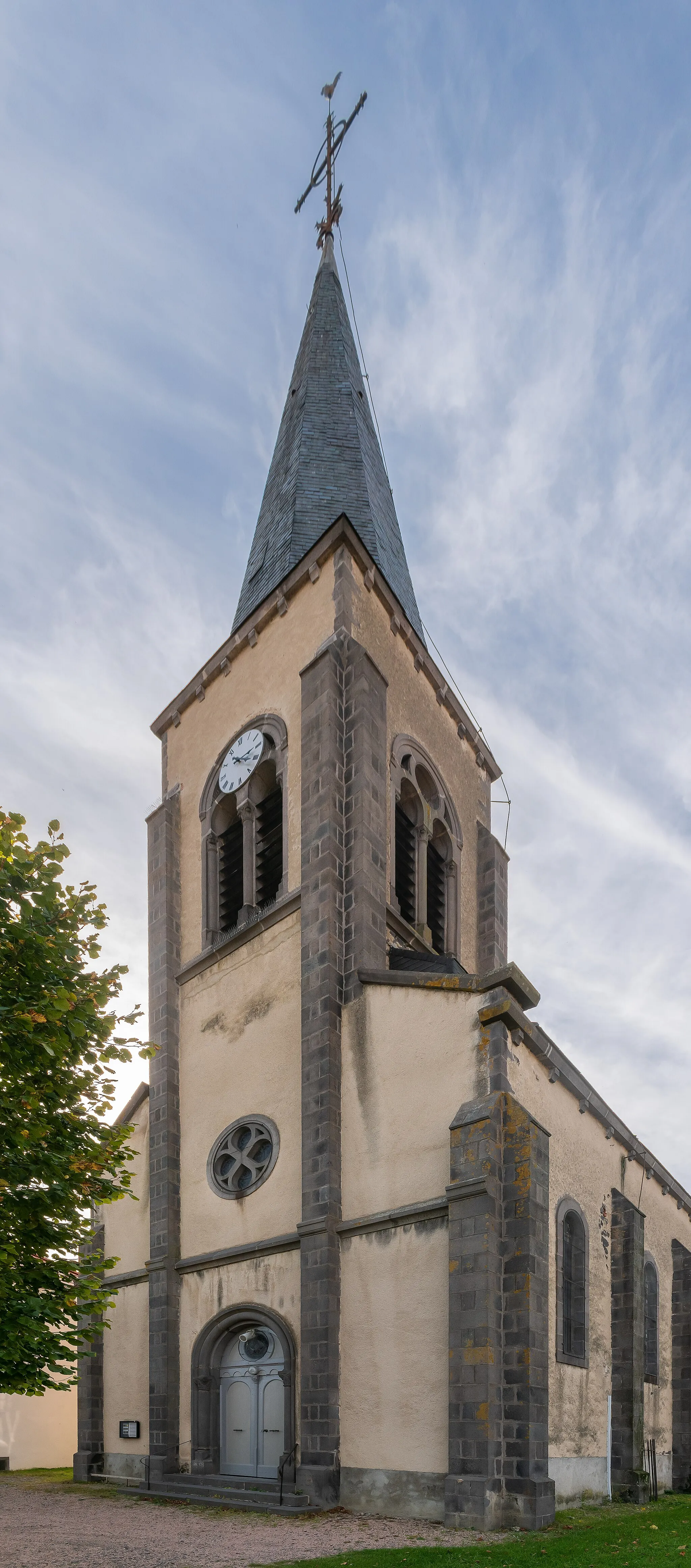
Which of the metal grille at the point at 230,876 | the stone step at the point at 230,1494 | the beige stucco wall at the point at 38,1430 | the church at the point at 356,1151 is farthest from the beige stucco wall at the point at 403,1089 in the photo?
the beige stucco wall at the point at 38,1430

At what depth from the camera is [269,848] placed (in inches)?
762

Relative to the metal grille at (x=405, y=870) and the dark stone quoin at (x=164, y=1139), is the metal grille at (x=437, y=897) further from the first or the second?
the dark stone quoin at (x=164, y=1139)

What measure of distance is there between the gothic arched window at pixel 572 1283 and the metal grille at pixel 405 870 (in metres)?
5.55

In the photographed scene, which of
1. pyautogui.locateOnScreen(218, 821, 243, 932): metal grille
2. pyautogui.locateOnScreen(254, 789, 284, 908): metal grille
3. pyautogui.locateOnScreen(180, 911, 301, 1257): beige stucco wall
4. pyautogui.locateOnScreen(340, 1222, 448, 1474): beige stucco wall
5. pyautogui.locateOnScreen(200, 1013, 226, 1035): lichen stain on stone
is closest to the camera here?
pyautogui.locateOnScreen(340, 1222, 448, 1474): beige stucco wall

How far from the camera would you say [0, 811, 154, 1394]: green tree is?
1168 centimetres

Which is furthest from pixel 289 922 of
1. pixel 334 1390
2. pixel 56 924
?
pixel 334 1390

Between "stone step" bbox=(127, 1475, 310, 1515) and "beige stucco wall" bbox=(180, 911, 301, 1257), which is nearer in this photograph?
"stone step" bbox=(127, 1475, 310, 1515)

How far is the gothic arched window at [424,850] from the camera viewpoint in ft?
65.0

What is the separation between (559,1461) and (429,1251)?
11.2 feet

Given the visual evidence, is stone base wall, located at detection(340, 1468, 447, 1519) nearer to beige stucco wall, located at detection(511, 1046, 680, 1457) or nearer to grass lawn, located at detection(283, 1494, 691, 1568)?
grass lawn, located at detection(283, 1494, 691, 1568)

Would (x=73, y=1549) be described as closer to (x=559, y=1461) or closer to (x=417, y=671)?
(x=559, y=1461)

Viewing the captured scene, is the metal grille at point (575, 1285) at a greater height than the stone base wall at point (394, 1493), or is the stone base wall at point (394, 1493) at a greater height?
the metal grille at point (575, 1285)

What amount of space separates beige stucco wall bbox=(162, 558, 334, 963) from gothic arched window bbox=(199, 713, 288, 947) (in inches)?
7.7

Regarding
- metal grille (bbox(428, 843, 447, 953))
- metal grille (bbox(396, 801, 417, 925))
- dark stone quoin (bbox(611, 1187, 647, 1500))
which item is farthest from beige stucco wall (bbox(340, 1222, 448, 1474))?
metal grille (bbox(428, 843, 447, 953))
